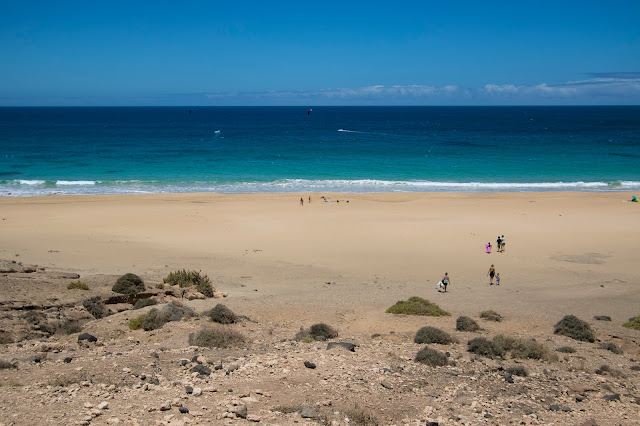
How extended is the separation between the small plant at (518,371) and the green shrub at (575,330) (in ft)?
13.3

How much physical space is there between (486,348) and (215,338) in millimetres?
5577

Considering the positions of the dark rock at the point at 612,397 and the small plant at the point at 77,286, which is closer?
the dark rock at the point at 612,397

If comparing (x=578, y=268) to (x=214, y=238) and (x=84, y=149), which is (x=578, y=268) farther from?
(x=84, y=149)

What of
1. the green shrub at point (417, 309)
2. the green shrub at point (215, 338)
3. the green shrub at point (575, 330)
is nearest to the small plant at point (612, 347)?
the green shrub at point (575, 330)

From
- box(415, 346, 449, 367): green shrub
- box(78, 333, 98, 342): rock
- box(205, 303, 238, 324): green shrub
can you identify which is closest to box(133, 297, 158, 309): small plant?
box(205, 303, 238, 324): green shrub

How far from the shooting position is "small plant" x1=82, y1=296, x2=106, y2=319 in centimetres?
1436

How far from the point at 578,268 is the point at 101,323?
757 inches

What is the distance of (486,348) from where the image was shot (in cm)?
1159

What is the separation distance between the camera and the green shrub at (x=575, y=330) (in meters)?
13.7

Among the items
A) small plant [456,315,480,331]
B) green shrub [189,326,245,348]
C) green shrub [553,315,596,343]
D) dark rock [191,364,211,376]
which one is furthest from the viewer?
small plant [456,315,480,331]

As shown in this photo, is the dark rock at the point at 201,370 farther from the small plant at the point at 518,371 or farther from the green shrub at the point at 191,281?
the green shrub at the point at 191,281

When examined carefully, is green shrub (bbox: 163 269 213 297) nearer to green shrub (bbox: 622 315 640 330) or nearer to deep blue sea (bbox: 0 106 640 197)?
green shrub (bbox: 622 315 640 330)

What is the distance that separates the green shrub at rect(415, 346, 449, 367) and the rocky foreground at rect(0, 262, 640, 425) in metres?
0.15

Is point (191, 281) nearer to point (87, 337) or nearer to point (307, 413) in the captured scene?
point (87, 337)
